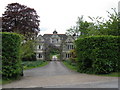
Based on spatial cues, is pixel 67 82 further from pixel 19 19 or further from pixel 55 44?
pixel 55 44

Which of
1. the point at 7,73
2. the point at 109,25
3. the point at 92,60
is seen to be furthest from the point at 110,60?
the point at 7,73

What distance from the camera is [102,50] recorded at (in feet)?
44.3

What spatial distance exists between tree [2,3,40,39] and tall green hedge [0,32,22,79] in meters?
23.5

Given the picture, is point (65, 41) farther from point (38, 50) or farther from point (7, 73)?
point (7, 73)

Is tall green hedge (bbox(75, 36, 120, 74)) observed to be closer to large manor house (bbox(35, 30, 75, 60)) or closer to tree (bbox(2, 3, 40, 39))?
tree (bbox(2, 3, 40, 39))

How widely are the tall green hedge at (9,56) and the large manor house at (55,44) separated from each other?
113ft

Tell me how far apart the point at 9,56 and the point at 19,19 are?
26.4 metres

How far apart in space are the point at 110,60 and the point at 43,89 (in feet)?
26.0

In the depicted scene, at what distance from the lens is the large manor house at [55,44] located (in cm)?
4609

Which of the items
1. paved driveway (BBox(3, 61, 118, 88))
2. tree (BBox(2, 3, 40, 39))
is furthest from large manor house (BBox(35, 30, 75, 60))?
paved driveway (BBox(3, 61, 118, 88))

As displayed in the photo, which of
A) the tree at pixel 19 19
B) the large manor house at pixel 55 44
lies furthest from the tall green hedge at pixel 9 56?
the large manor house at pixel 55 44

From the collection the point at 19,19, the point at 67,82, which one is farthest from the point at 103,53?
the point at 19,19

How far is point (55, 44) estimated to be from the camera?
163 feet

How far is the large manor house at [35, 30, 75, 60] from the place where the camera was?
46094 millimetres
